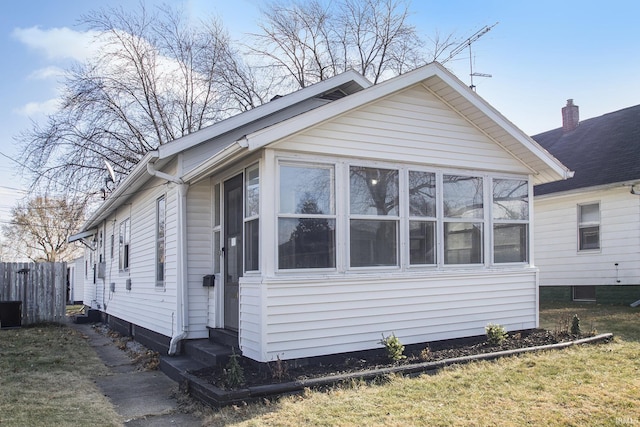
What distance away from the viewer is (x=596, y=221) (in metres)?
14.1

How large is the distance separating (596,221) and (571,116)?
19.4 feet

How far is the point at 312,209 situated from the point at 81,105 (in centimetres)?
1745

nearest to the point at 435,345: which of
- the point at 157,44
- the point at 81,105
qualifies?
the point at 81,105

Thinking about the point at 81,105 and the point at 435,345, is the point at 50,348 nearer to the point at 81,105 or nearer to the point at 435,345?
the point at 435,345

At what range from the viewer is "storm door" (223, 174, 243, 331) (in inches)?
315

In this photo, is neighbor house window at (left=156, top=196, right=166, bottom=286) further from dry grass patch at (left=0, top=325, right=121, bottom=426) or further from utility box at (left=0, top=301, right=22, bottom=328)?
utility box at (left=0, top=301, right=22, bottom=328)

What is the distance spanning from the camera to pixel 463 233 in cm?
844

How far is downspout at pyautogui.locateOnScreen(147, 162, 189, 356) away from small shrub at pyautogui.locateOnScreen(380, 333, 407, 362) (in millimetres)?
3282

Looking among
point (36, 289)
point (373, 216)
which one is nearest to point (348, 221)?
point (373, 216)

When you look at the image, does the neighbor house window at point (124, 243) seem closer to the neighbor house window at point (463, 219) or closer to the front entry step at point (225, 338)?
the front entry step at point (225, 338)

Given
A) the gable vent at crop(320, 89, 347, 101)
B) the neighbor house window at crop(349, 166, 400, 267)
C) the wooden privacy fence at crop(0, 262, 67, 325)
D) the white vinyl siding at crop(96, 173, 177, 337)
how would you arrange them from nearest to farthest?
the neighbor house window at crop(349, 166, 400, 267) < the white vinyl siding at crop(96, 173, 177, 337) < the gable vent at crop(320, 89, 347, 101) < the wooden privacy fence at crop(0, 262, 67, 325)

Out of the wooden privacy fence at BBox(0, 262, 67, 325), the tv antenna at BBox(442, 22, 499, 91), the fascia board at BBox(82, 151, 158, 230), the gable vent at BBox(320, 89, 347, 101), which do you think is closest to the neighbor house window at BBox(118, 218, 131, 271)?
the fascia board at BBox(82, 151, 158, 230)

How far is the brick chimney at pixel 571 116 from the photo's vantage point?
18.4m

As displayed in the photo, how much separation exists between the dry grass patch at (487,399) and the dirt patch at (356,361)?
0.45m
